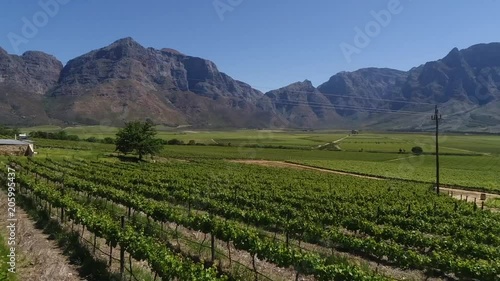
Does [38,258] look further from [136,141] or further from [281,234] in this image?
[136,141]

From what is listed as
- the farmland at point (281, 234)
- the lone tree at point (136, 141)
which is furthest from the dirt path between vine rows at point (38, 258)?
the lone tree at point (136, 141)

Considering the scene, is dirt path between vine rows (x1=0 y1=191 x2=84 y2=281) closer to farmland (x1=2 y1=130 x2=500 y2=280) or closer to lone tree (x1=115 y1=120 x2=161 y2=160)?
farmland (x1=2 y1=130 x2=500 y2=280)

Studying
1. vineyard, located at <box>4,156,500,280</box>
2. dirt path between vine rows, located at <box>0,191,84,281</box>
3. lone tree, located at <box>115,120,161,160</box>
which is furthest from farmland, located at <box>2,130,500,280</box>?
lone tree, located at <box>115,120,161,160</box>

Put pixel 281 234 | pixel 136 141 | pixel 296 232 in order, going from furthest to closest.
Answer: pixel 136 141 < pixel 281 234 < pixel 296 232

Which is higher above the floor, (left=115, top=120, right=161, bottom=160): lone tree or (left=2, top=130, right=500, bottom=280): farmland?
(left=115, top=120, right=161, bottom=160): lone tree

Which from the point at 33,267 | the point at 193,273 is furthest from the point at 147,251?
the point at 33,267

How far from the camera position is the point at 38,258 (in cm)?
1703

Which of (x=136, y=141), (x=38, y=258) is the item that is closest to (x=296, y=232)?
(x=38, y=258)

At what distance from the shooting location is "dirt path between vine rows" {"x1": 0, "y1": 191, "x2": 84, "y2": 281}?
50.0 ft

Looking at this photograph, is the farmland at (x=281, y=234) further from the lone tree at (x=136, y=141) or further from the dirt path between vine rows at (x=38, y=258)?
the lone tree at (x=136, y=141)

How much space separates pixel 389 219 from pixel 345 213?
3164mm

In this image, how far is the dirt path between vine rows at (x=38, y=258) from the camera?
1523 cm

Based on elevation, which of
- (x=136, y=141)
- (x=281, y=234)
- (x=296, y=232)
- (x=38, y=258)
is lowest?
(x=281, y=234)

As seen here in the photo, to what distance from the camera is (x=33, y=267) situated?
16109 mm
